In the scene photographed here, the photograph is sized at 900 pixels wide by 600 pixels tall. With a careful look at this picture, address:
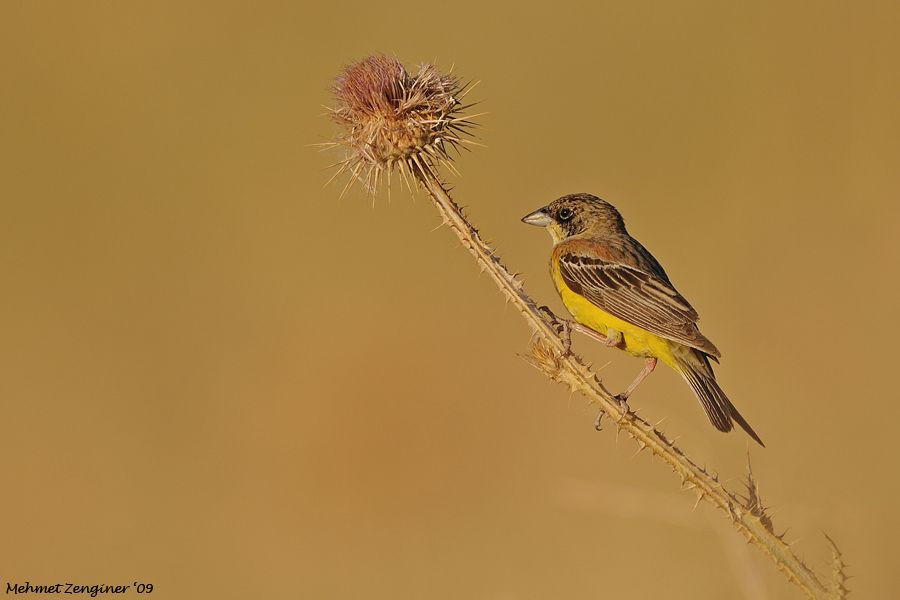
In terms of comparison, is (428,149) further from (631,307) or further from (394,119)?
(631,307)

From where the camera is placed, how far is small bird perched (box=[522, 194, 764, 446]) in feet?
22.0

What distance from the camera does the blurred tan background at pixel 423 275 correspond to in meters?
9.60

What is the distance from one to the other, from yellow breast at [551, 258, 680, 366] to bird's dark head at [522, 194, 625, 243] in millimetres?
628

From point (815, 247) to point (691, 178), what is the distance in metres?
2.42

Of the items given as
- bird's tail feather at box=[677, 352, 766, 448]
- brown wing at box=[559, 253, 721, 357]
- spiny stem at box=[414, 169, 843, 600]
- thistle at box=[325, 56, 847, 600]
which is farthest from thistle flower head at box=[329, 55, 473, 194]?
bird's tail feather at box=[677, 352, 766, 448]

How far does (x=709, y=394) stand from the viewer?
673cm

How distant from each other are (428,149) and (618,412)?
1.82 m

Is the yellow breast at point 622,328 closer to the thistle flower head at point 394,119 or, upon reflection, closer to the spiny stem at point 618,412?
the thistle flower head at point 394,119

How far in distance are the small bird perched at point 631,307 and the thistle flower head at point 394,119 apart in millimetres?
1422

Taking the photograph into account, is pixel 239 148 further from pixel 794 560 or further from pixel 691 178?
pixel 794 560

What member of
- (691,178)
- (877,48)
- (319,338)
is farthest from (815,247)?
(319,338)

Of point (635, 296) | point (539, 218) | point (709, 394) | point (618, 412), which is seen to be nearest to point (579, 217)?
point (539, 218)

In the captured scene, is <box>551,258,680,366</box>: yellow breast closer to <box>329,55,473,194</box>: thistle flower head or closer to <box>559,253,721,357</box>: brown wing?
<box>559,253,721,357</box>: brown wing

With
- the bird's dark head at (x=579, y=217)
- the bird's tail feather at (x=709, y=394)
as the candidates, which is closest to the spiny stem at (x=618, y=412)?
the bird's tail feather at (x=709, y=394)
